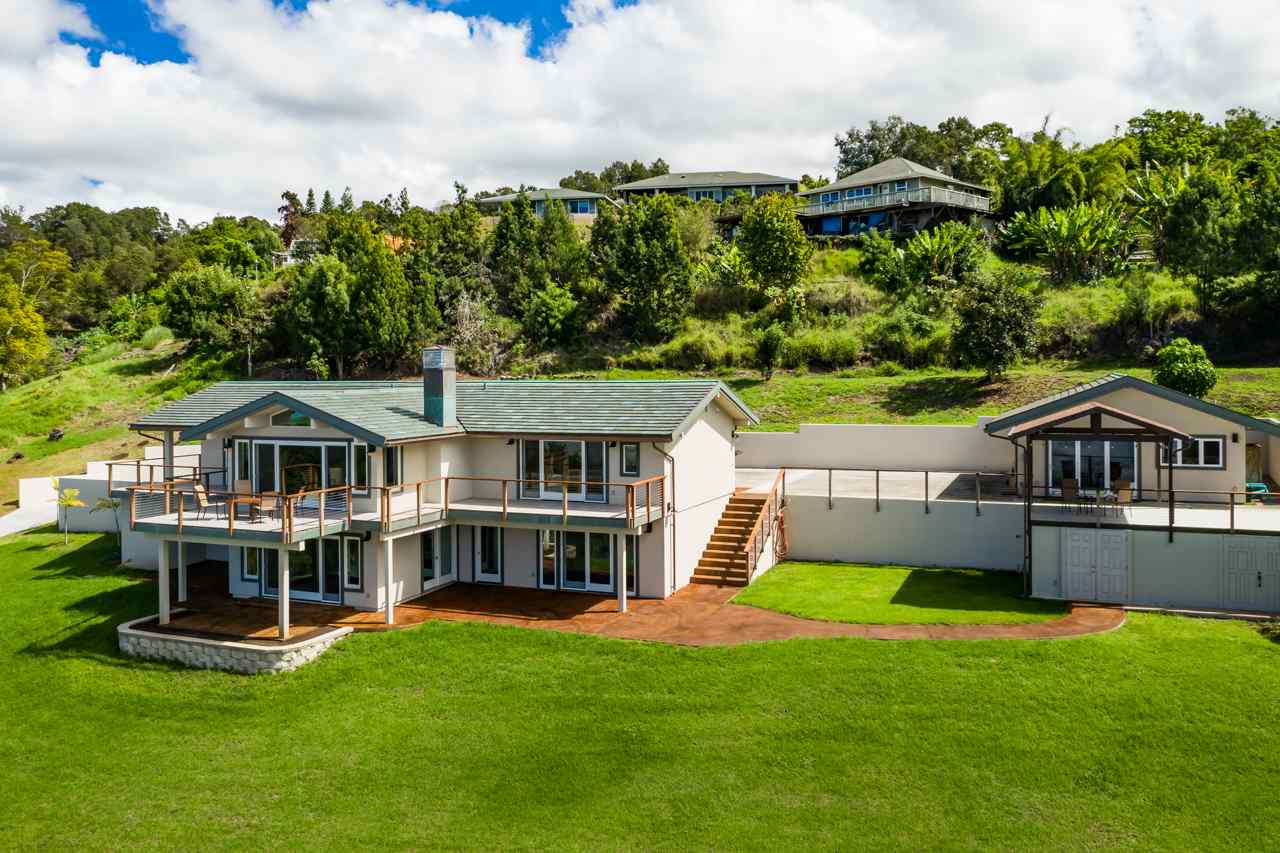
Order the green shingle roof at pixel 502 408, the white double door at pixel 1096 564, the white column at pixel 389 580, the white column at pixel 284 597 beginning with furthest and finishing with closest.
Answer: the green shingle roof at pixel 502 408 < the white double door at pixel 1096 564 < the white column at pixel 389 580 < the white column at pixel 284 597

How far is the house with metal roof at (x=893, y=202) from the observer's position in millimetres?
56344

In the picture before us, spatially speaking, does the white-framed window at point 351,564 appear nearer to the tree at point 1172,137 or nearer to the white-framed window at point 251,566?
the white-framed window at point 251,566

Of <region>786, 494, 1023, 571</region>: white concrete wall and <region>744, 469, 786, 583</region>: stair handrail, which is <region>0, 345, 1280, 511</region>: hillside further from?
<region>744, 469, 786, 583</region>: stair handrail

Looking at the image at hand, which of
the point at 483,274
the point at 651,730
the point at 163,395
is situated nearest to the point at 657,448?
the point at 651,730

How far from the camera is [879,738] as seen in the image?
45.0 ft

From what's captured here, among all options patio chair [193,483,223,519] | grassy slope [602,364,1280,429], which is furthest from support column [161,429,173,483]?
grassy slope [602,364,1280,429]

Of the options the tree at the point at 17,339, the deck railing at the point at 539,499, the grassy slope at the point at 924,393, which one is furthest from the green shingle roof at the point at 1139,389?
the tree at the point at 17,339

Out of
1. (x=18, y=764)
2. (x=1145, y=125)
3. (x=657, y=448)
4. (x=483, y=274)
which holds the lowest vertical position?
(x=18, y=764)

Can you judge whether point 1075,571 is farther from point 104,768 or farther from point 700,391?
point 104,768

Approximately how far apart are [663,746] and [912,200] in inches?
1952

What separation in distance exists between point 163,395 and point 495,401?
35.0 metres

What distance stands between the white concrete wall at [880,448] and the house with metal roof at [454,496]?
8.84 meters

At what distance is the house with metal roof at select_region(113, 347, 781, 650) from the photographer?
1984 centimetres

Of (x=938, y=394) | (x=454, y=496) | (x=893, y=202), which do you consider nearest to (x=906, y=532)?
(x=454, y=496)
